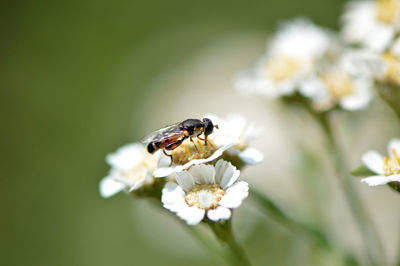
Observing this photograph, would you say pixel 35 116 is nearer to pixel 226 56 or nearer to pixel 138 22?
pixel 138 22

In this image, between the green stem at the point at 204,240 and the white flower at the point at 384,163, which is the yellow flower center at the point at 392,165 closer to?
the white flower at the point at 384,163

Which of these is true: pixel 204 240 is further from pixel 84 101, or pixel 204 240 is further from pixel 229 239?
pixel 84 101

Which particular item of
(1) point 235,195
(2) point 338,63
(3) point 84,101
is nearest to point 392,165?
(1) point 235,195

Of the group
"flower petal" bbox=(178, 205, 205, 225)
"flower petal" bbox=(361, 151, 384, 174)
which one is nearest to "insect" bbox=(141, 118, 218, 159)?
"flower petal" bbox=(178, 205, 205, 225)

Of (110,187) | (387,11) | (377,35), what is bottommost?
(110,187)

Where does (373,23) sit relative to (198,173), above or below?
above

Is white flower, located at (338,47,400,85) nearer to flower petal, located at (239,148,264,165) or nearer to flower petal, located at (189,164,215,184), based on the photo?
flower petal, located at (239,148,264,165)

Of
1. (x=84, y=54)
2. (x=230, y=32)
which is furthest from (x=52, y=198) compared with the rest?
(x=230, y=32)

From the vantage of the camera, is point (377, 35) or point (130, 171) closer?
point (130, 171)
